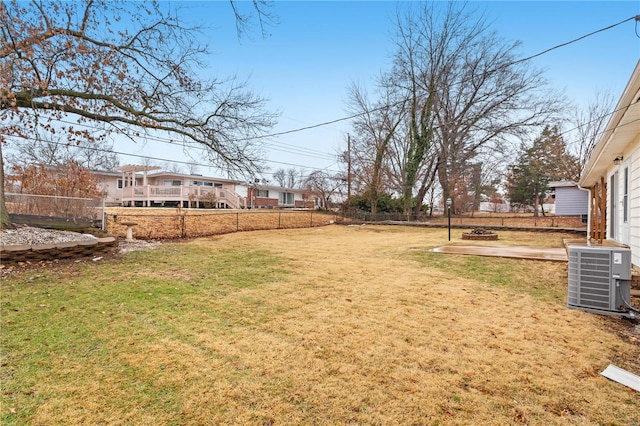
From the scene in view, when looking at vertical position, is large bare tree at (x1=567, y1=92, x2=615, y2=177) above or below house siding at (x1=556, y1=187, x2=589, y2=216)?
above

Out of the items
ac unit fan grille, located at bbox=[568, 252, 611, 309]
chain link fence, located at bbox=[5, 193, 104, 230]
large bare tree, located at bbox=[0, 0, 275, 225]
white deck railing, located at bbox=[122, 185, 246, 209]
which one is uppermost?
large bare tree, located at bbox=[0, 0, 275, 225]

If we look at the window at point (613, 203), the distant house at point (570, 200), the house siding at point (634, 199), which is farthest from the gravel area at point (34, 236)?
the distant house at point (570, 200)

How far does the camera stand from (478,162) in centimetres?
2544

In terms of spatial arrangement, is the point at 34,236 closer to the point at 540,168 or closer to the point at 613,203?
the point at 613,203

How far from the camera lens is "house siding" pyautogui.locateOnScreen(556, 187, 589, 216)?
543 inches

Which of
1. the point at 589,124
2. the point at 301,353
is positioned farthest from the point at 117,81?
the point at 589,124

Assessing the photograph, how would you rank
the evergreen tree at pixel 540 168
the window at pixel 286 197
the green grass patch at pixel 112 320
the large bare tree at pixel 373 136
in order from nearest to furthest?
the green grass patch at pixel 112 320
the evergreen tree at pixel 540 168
the large bare tree at pixel 373 136
the window at pixel 286 197

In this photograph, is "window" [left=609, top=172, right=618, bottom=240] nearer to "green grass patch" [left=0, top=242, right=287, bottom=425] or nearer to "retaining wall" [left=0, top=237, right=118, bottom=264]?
"green grass patch" [left=0, top=242, right=287, bottom=425]

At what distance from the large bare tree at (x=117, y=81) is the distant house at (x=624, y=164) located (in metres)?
6.17

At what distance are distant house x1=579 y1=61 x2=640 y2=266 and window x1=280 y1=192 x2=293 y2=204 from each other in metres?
31.4

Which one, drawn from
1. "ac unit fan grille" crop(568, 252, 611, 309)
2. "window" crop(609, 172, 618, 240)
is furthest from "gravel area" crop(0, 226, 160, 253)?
"window" crop(609, 172, 618, 240)

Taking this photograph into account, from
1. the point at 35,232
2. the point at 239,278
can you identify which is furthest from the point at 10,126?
the point at 239,278

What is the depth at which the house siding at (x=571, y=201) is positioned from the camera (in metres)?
13.8

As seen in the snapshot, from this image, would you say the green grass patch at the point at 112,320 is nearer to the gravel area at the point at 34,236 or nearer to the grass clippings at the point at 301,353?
the grass clippings at the point at 301,353
